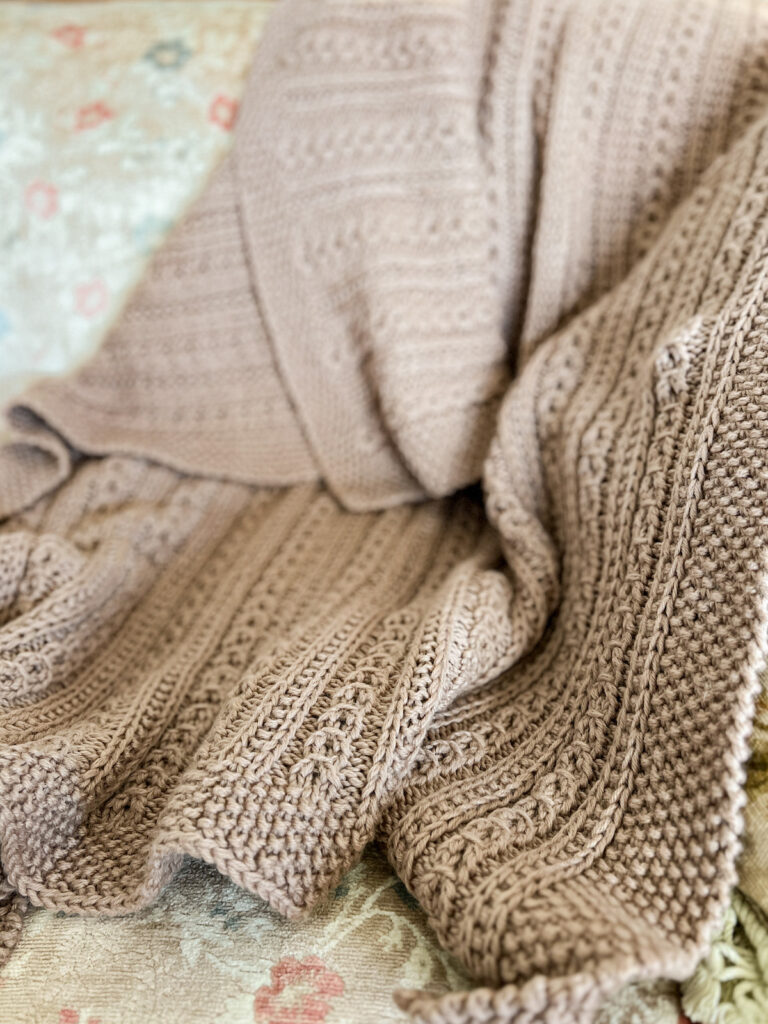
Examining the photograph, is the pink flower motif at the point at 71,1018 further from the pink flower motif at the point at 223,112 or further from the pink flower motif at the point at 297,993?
the pink flower motif at the point at 223,112

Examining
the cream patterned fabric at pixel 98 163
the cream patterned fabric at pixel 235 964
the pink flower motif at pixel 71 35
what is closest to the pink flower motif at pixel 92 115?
the cream patterned fabric at pixel 98 163

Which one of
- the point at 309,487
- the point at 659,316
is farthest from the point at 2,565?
the point at 659,316

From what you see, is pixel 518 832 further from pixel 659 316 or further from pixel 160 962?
pixel 659 316

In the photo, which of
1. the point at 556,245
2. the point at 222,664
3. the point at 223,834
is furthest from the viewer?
the point at 556,245

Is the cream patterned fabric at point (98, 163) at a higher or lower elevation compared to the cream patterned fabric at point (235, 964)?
higher

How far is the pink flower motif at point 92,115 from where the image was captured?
1.03m

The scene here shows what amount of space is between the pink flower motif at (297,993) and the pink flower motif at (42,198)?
0.84 metres

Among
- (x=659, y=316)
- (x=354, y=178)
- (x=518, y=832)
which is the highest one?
(x=354, y=178)

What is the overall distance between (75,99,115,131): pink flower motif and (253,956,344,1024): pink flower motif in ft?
2.99

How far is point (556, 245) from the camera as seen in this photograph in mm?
969

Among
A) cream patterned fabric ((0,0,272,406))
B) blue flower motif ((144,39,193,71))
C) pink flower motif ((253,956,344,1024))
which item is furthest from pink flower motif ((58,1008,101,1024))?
blue flower motif ((144,39,193,71))

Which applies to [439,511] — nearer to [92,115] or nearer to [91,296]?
[91,296]

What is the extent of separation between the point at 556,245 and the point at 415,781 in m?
0.60

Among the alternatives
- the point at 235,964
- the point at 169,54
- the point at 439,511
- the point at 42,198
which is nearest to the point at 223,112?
the point at 169,54
